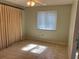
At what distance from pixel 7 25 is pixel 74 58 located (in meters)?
3.44

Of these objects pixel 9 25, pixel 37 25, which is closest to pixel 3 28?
pixel 9 25

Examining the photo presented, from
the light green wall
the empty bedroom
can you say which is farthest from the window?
the light green wall

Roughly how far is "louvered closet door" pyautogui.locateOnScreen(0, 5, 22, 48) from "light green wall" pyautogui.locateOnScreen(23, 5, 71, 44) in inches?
23.5

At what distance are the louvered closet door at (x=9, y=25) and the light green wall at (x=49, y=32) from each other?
1.96 feet


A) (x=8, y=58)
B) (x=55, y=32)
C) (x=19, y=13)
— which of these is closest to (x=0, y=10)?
(x=19, y=13)

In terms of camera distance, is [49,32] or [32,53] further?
[49,32]

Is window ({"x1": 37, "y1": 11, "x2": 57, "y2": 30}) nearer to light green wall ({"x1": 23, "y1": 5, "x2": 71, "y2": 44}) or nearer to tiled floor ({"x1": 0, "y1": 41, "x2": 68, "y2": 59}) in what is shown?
light green wall ({"x1": 23, "y1": 5, "x2": 71, "y2": 44})

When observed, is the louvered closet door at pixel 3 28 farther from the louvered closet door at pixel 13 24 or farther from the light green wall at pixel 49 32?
the light green wall at pixel 49 32

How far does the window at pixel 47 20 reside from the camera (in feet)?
17.0

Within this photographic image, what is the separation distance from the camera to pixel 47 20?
17.6 ft

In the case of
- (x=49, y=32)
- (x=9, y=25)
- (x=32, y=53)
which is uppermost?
(x=9, y=25)

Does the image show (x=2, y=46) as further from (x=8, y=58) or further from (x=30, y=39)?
(x=30, y=39)

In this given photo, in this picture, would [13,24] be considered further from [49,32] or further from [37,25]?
[49,32]

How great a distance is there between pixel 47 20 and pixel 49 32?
73 cm
